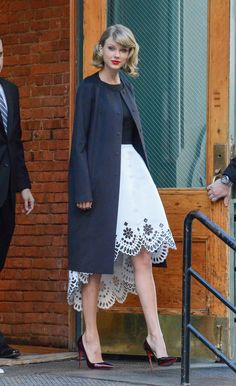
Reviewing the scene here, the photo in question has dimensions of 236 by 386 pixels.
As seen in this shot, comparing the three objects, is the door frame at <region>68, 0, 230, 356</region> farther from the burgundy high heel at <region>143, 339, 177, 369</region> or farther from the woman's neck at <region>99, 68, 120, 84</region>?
the woman's neck at <region>99, 68, 120, 84</region>

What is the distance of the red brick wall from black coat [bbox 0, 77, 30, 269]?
45.5 inches

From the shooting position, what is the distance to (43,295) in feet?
24.5

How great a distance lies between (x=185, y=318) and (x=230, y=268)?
1182mm

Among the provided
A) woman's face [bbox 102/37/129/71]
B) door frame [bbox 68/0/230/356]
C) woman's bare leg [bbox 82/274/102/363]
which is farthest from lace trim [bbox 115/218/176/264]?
woman's face [bbox 102/37/129/71]

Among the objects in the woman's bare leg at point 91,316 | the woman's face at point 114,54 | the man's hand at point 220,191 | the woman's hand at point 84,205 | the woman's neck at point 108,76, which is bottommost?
the woman's bare leg at point 91,316

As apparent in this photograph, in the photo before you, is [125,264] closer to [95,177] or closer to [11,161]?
[95,177]

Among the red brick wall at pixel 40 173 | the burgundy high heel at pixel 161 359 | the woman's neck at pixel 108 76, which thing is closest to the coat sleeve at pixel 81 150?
the woman's neck at pixel 108 76

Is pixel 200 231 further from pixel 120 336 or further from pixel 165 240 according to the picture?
pixel 120 336

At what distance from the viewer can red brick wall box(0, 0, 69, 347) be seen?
7371mm

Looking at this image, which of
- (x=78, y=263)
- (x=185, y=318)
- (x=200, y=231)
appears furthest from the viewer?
(x=200, y=231)

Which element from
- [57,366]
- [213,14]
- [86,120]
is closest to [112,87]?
[86,120]

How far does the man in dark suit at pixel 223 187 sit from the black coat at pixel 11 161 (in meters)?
1.08

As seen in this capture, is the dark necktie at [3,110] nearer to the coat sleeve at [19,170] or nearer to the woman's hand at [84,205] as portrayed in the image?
the coat sleeve at [19,170]

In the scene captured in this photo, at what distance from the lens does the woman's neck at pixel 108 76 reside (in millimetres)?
6039
